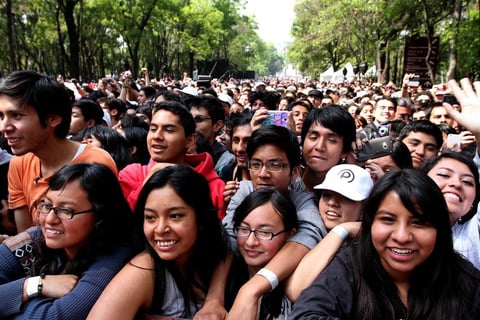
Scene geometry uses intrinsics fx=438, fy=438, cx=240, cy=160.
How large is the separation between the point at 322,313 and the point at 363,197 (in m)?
0.85

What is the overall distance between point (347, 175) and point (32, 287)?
5.73ft

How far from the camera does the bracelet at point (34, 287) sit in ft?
6.77

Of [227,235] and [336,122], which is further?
[336,122]

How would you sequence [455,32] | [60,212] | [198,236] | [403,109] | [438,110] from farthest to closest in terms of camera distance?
[455,32] → [403,109] → [438,110] → [198,236] → [60,212]

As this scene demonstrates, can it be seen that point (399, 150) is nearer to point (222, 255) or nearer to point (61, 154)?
point (222, 255)

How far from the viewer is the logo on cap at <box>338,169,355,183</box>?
2521mm

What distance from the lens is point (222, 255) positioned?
2.38 m

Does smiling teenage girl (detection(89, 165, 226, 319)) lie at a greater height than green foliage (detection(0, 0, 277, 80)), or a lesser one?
lesser

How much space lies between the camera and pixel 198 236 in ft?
7.49

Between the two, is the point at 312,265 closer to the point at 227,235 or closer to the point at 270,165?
the point at 227,235

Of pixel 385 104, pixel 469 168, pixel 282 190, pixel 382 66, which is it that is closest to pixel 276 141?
pixel 282 190

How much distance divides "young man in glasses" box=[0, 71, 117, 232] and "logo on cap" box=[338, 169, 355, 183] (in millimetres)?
1432

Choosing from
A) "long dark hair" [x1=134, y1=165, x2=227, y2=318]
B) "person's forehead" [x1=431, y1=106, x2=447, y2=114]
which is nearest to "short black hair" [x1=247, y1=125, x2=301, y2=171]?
"long dark hair" [x1=134, y1=165, x2=227, y2=318]

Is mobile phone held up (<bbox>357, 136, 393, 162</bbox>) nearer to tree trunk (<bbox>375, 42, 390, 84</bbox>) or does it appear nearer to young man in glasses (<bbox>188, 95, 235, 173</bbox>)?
young man in glasses (<bbox>188, 95, 235, 173</bbox>)
